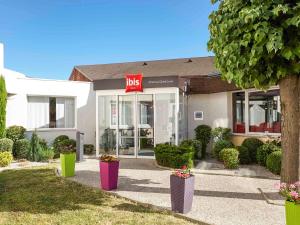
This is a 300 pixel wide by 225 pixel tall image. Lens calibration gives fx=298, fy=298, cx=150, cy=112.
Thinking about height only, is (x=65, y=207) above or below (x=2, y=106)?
below

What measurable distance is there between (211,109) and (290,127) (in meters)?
9.14

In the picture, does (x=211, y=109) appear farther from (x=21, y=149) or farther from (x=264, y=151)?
(x=21, y=149)

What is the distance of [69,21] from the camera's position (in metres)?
21.4

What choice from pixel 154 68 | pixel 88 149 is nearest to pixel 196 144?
pixel 88 149

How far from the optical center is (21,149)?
1417cm

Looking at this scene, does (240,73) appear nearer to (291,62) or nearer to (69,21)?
(291,62)

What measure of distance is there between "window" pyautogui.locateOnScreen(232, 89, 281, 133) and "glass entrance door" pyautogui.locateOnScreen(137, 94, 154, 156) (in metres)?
4.18

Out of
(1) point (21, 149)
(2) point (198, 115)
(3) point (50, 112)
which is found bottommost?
(1) point (21, 149)

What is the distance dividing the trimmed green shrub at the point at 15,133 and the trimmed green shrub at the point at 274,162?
37.5 feet

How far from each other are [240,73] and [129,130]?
861 cm

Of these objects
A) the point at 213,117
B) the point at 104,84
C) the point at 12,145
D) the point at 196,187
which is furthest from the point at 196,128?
the point at 12,145

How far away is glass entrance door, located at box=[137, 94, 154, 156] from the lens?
45.0ft

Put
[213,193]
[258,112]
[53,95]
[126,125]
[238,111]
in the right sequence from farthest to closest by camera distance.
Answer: [53,95] → [238,111] → [126,125] → [258,112] → [213,193]

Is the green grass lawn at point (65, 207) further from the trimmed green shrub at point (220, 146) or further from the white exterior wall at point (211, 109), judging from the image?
the white exterior wall at point (211, 109)
